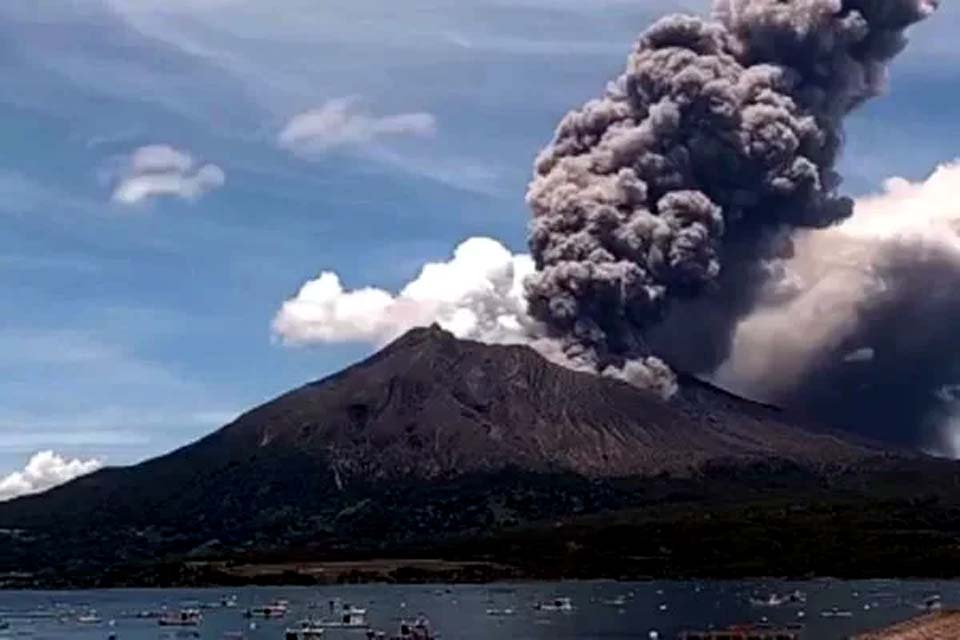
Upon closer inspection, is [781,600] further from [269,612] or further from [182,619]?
[182,619]

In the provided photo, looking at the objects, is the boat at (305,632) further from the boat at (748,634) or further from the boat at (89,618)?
the boat at (89,618)

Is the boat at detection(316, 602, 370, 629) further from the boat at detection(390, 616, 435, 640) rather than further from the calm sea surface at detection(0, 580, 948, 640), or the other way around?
the boat at detection(390, 616, 435, 640)

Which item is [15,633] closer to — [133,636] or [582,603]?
[133,636]

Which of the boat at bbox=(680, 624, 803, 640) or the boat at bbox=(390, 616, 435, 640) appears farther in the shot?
the boat at bbox=(390, 616, 435, 640)

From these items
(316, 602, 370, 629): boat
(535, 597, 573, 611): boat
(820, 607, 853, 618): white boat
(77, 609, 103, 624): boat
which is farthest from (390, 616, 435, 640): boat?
(77, 609, 103, 624): boat

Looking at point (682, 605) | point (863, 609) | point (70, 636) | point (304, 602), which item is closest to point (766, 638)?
point (863, 609)

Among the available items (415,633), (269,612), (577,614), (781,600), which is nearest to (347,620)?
(269,612)
